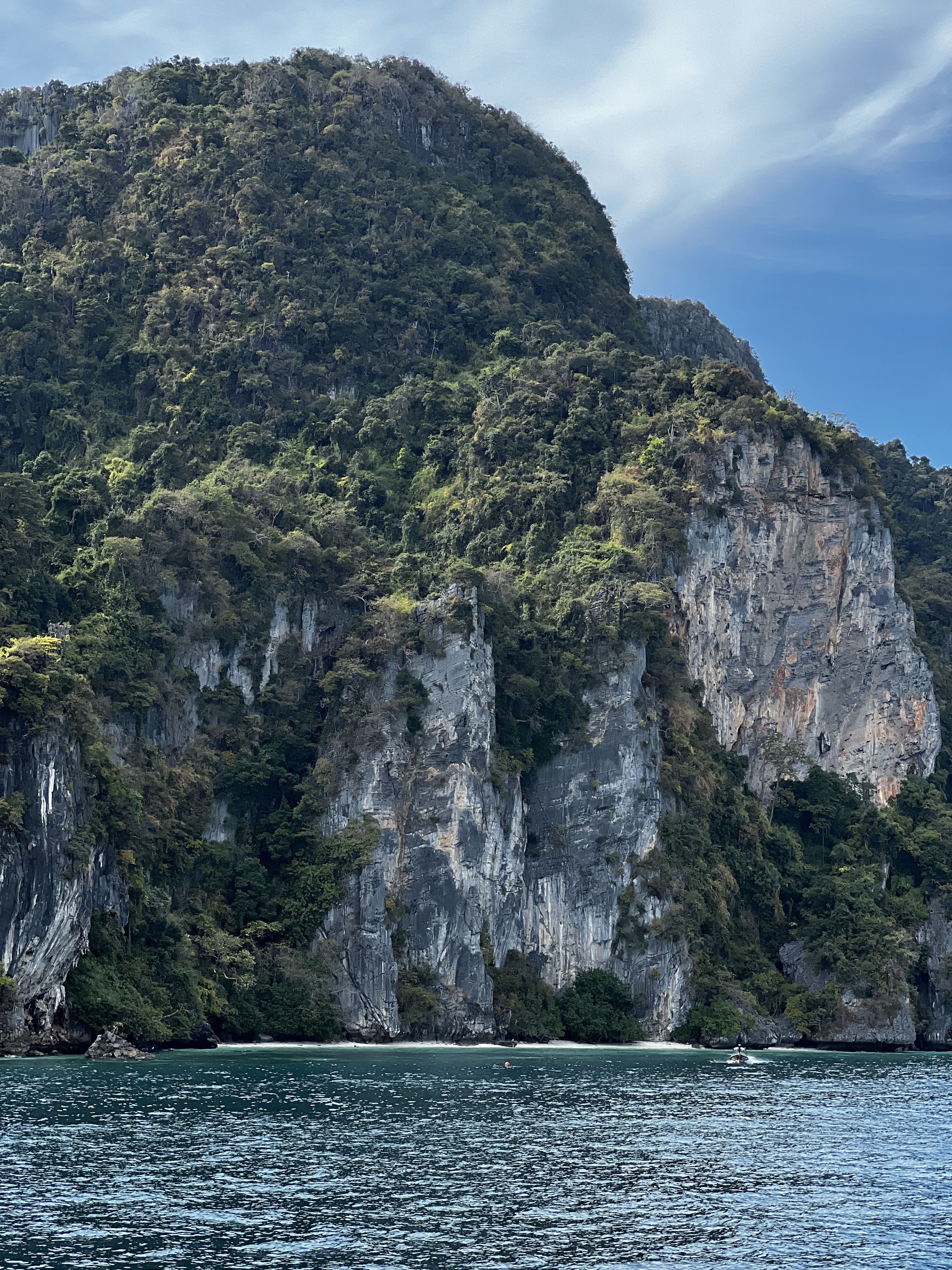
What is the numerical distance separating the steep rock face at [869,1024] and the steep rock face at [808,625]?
53.5ft

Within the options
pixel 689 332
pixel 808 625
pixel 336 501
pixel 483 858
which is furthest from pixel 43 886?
pixel 689 332

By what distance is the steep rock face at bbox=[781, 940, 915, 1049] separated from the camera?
250 feet

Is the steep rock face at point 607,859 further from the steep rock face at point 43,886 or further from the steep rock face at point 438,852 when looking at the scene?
the steep rock face at point 43,886

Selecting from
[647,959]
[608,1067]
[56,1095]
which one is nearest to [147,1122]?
[56,1095]

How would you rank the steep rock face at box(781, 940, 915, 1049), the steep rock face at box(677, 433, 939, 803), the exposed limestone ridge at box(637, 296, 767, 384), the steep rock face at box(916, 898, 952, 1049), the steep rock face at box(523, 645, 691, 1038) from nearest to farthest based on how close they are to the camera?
the steep rock face at box(523, 645, 691, 1038)
the steep rock face at box(781, 940, 915, 1049)
the steep rock face at box(916, 898, 952, 1049)
the steep rock face at box(677, 433, 939, 803)
the exposed limestone ridge at box(637, 296, 767, 384)

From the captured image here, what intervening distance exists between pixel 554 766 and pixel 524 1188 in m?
47.5

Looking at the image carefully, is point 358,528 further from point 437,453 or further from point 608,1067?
point 608,1067

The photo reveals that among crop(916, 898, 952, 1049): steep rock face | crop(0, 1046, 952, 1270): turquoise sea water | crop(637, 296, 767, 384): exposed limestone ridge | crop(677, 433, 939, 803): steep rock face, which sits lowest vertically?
crop(0, 1046, 952, 1270): turquoise sea water

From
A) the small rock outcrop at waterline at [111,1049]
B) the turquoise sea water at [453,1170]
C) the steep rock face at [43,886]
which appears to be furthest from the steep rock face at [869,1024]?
the steep rock face at [43,886]

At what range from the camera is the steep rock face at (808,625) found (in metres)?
89.8

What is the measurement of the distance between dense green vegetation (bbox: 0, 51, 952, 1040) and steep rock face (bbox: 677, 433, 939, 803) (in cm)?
233

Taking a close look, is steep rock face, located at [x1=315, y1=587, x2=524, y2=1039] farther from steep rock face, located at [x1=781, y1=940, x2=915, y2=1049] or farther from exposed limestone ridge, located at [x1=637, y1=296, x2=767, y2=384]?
exposed limestone ridge, located at [x1=637, y1=296, x2=767, y2=384]

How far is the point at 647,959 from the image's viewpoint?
2980 inches

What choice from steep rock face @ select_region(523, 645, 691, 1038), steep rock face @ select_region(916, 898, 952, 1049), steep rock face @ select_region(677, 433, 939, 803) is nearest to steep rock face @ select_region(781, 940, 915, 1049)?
steep rock face @ select_region(916, 898, 952, 1049)
